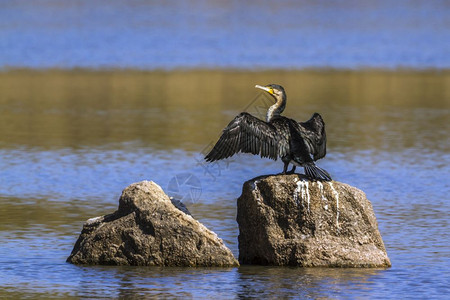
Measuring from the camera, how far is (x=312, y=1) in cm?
6862

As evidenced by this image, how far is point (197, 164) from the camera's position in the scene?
17391mm

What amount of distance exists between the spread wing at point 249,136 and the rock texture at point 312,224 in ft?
1.10

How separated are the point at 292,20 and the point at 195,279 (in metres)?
46.4

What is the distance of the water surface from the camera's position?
34.0 feet

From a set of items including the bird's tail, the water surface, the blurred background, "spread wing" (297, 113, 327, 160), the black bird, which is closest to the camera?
the water surface

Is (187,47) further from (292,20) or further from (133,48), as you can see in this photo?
(292,20)

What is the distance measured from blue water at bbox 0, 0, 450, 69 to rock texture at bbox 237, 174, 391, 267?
76.8ft

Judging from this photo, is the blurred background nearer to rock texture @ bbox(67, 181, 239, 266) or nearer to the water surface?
the water surface

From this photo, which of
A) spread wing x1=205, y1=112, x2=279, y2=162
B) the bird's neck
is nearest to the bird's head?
the bird's neck

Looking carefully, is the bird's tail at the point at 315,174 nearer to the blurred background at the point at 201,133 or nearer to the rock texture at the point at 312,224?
the rock texture at the point at 312,224

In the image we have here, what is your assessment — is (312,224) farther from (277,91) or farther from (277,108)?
(277,91)

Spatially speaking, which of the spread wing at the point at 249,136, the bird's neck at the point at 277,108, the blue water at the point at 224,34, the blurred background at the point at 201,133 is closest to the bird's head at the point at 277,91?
the bird's neck at the point at 277,108

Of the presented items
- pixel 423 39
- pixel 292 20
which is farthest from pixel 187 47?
pixel 292 20

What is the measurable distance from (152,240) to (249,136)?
4.89ft
